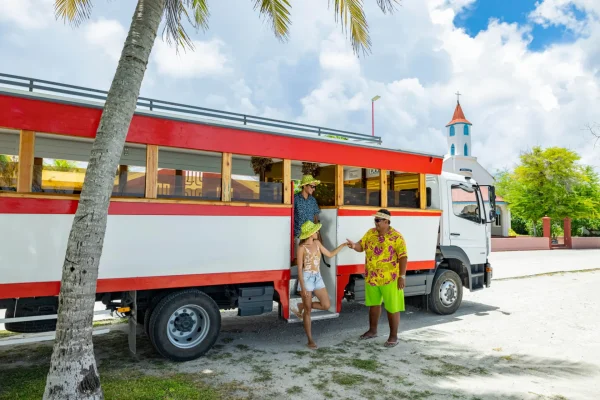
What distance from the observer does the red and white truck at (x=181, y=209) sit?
172 inches

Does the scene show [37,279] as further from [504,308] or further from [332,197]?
[504,308]

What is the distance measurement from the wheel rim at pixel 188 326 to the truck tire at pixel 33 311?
128 cm

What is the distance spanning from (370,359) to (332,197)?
2.47 meters

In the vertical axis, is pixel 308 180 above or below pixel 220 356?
above

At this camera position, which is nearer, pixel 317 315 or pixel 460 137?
pixel 317 315

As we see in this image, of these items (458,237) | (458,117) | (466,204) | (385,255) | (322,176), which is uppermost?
(458,117)

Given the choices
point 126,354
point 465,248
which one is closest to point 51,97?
point 126,354

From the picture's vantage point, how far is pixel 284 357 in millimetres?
5531

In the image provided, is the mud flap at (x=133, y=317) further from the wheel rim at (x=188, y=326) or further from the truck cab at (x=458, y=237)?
the truck cab at (x=458, y=237)

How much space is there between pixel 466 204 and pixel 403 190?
1890mm

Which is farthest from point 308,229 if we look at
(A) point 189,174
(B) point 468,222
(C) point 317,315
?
(B) point 468,222

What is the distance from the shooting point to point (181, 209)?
5168mm

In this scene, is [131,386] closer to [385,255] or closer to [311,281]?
[311,281]

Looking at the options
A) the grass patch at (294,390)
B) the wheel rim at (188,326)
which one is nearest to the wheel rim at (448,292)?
the grass patch at (294,390)
